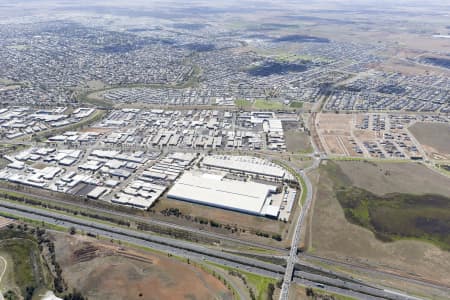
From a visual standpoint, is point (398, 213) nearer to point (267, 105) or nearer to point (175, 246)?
point (175, 246)

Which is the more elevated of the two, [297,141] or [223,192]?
[297,141]

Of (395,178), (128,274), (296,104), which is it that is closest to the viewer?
(128,274)

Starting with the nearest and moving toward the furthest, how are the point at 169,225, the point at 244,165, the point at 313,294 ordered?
the point at 313,294 < the point at 169,225 < the point at 244,165

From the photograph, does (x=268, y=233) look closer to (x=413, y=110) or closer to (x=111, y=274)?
(x=111, y=274)

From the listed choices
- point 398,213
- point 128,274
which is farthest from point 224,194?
point 398,213

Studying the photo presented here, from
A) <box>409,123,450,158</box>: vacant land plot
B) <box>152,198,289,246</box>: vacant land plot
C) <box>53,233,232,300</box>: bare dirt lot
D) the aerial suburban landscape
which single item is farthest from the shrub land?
<box>53,233,232,300</box>: bare dirt lot

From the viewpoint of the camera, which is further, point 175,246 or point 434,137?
point 434,137

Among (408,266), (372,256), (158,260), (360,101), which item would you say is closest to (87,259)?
(158,260)
